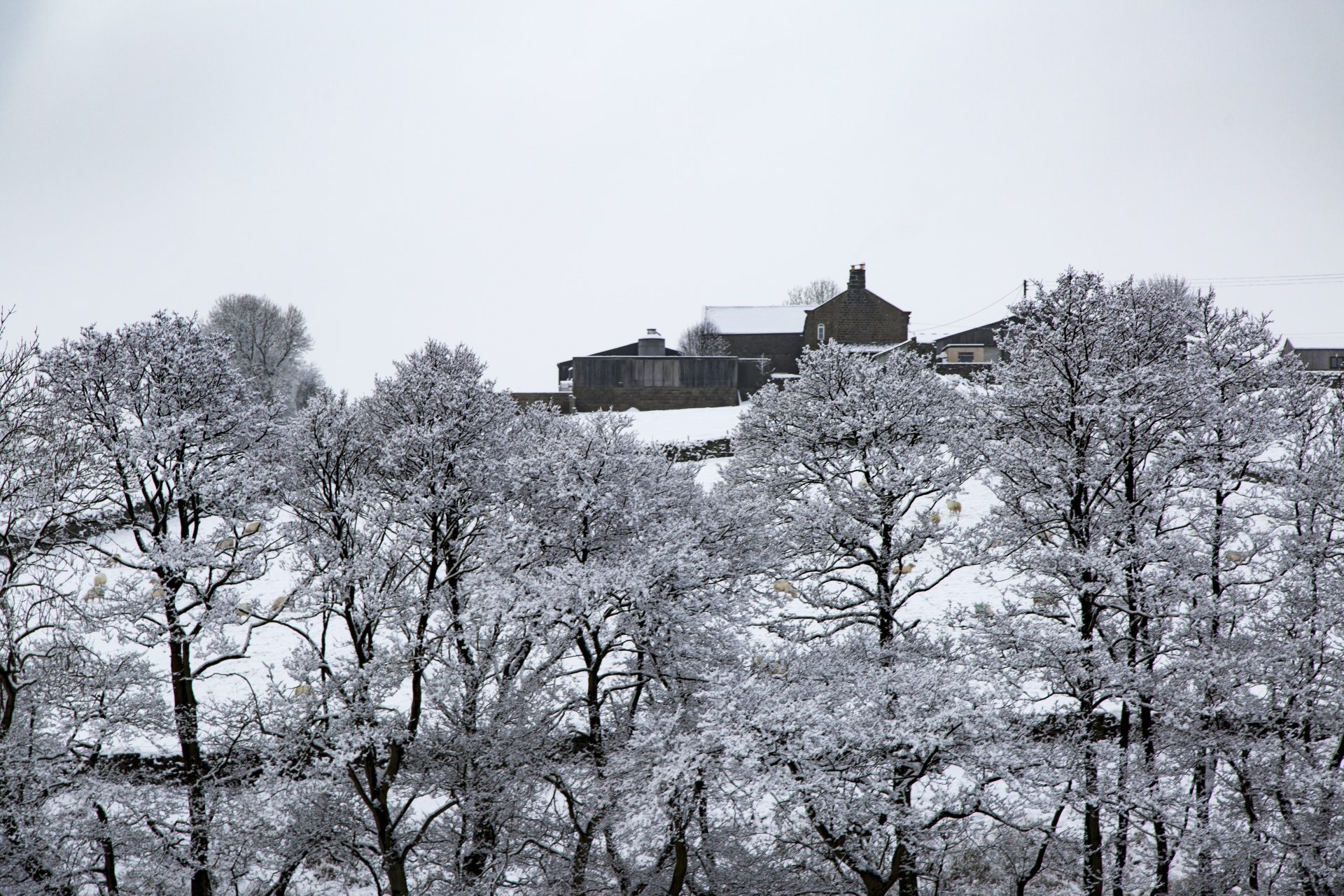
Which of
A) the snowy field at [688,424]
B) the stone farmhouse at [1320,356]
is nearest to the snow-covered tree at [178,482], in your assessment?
the snowy field at [688,424]

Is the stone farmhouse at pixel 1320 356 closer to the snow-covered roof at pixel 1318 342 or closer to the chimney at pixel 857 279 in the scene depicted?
the snow-covered roof at pixel 1318 342

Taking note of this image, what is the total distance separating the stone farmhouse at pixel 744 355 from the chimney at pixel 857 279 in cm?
6

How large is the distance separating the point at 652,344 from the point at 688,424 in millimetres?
10954

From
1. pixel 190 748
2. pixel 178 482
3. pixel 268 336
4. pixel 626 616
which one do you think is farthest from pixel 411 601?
pixel 268 336

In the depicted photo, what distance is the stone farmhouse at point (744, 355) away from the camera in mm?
50406

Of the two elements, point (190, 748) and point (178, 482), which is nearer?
point (178, 482)

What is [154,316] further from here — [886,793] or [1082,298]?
[1082,298]

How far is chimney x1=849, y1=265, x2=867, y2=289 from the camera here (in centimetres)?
5894

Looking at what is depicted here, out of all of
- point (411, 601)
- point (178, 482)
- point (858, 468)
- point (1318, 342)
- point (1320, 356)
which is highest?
point (1318, 342)

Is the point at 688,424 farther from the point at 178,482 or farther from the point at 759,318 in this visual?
the point at 178,482

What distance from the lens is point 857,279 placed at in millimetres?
59156

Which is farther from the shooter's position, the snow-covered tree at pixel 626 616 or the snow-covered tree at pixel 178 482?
the snow-covered tree at pixel 178 482

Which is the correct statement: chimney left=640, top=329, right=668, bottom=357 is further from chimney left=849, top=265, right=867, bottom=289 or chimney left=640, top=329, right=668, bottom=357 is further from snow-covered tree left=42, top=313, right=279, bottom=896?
snow-covered tree left=42, top=313, right=279, bottom=896

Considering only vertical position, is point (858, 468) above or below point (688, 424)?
below
